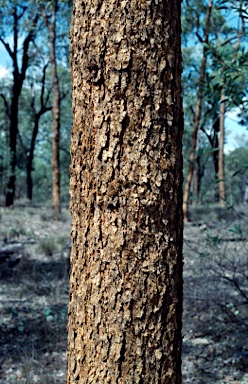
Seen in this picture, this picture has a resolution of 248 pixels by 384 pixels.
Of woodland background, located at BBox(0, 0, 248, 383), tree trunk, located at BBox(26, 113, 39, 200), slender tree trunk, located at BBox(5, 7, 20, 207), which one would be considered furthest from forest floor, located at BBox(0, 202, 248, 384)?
tree trunk, located at BBox(26, 113, 39, 200)

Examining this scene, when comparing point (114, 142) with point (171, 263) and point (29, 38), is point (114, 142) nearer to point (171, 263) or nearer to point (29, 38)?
point (171, 263)

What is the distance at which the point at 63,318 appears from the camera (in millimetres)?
5367

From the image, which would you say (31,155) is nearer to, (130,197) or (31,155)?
(31,155)

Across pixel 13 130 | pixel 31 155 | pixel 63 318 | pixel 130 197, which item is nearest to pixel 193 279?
pixel 63 318

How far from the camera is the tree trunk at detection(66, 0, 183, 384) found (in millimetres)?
1566

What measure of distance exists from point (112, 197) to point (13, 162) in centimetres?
Result: 1677

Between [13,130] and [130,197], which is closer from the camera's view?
[130,197]

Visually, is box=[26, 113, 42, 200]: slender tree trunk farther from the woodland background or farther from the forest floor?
the forest floor

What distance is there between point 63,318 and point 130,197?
4.09 meters

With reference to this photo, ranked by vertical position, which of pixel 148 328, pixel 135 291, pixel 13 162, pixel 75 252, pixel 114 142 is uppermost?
pixel 13 162

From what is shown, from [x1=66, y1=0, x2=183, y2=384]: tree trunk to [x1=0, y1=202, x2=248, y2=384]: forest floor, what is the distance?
1.90m

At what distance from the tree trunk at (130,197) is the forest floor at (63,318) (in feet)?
6.24

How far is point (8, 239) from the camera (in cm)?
1016

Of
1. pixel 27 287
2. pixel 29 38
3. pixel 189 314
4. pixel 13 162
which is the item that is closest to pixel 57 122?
pixel 13 162
